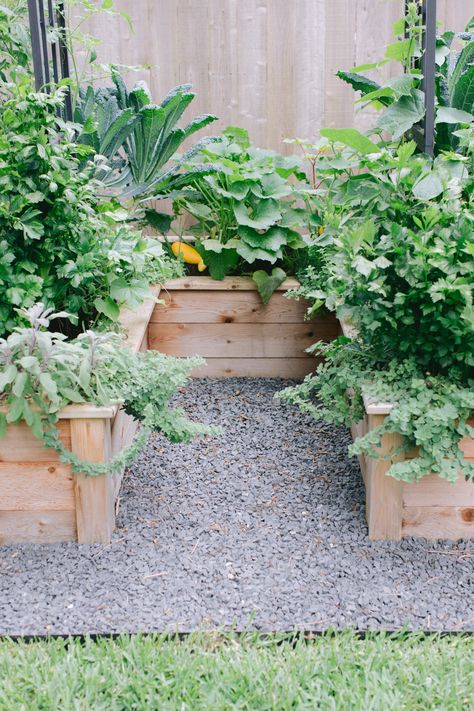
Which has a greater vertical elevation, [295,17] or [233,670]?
[295,17]

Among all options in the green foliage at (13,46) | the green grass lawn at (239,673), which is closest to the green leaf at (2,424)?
the green grass lawn at (239,673)

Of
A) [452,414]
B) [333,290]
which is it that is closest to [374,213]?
[333,290]

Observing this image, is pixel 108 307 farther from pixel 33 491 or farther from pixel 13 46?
pixel 13 46

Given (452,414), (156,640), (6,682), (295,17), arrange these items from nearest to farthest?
(6,682) < (156,640) < (452,414) < (295,17)

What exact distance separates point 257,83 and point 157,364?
7.68 feet

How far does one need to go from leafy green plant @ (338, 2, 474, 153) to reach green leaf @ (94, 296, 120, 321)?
42.8 inches

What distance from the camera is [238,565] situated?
2.10 m

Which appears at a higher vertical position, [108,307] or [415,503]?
[108,307]

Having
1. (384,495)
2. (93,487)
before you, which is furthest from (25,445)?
(384,495)

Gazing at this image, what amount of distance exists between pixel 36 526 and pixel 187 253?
6.22ft

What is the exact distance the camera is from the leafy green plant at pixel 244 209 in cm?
346

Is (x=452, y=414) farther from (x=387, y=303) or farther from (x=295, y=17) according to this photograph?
(x=295, y=17)

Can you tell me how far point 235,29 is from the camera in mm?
4051

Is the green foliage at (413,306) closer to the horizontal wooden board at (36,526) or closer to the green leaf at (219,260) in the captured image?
the horizontal wooden board at (36,526)
